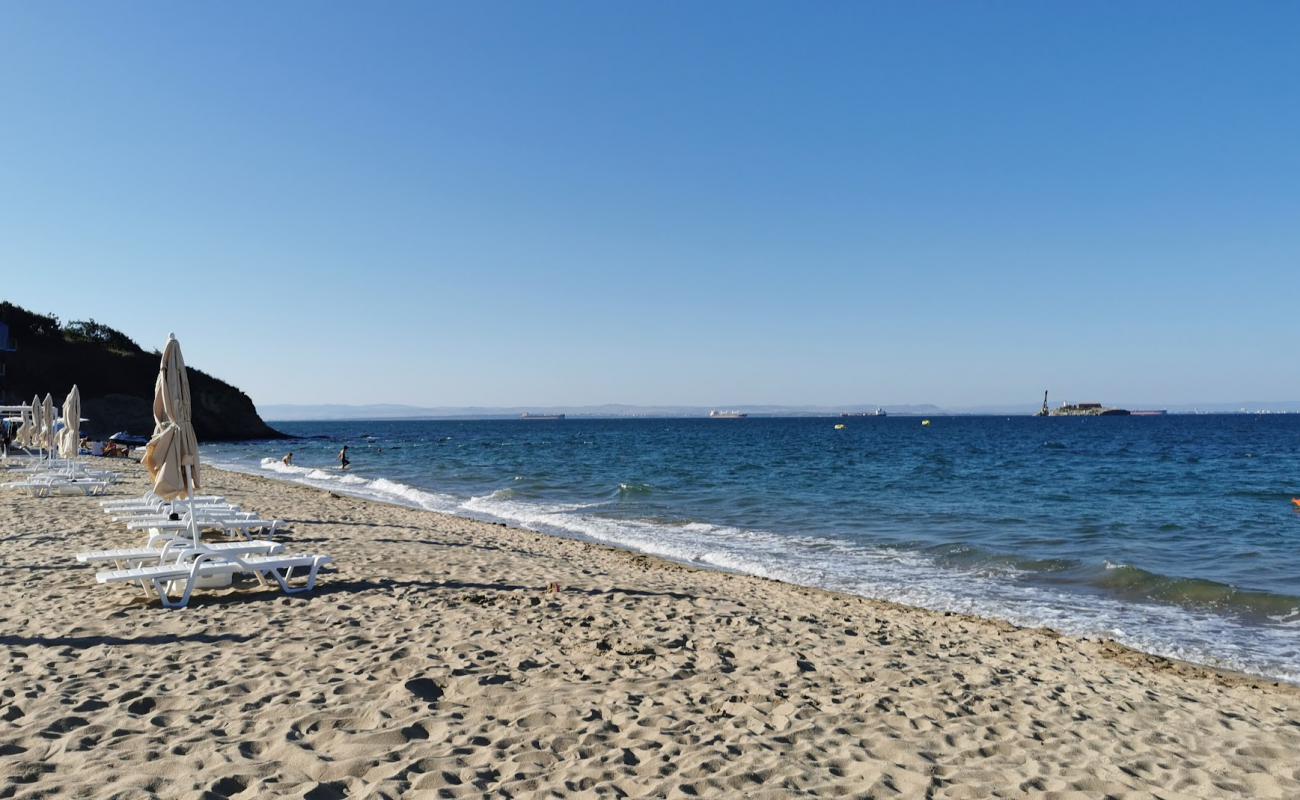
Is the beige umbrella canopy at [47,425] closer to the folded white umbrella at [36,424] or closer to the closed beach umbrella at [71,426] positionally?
the folded white umbrella at [36,424]

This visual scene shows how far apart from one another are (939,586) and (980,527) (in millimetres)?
7109

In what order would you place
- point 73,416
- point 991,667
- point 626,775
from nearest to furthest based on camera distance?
point 626,775 → point 991,667 → point 73,416

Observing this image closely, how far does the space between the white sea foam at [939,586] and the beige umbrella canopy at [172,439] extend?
7976 mm

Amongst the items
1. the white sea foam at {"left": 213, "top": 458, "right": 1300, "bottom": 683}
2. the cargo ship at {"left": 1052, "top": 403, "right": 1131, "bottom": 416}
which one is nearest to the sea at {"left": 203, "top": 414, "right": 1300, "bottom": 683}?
the white sea foam at {"left": 213, "top": 458, "right": 1300, "bottom": 683}

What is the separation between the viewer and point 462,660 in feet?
19.3

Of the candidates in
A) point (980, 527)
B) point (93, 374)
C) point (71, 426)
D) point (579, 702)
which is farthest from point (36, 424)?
point (93, 374)

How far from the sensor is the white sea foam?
8.63m

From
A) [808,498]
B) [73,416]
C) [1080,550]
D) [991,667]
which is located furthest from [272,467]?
[991,667]

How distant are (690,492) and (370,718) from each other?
2164 centimetres

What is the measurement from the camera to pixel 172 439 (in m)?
8.18

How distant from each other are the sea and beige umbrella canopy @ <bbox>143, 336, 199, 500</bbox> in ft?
26.4

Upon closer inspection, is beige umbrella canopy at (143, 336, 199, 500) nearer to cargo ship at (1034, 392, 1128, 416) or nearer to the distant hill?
the distant hill

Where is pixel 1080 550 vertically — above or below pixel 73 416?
below

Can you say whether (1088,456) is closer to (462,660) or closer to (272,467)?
(272,467)
